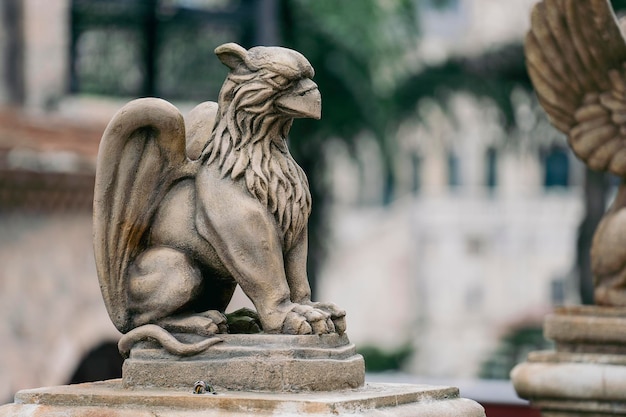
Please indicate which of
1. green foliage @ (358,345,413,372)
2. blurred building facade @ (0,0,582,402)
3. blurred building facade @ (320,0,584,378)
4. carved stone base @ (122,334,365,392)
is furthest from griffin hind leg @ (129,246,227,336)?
blurred building facade @ (320,0,584,378)

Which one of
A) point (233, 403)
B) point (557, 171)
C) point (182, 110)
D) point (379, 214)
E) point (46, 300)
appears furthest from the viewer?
point (379, 214)

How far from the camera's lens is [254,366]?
511 cm

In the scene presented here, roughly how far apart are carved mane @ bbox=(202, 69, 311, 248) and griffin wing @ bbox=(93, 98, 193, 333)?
0.15 meters

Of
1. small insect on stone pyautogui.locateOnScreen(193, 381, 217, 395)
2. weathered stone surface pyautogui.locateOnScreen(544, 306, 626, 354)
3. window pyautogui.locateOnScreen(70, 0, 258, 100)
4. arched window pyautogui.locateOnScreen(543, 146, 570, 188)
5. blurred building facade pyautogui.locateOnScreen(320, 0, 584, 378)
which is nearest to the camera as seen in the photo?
small insect on stone pyautogui.locateOnScreen(193, 381, 217, 395)

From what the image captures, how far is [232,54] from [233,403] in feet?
3.88

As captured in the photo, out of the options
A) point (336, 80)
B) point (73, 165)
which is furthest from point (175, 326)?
point (336, 80)

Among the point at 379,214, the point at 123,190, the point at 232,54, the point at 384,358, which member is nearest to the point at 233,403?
the point at 123,190

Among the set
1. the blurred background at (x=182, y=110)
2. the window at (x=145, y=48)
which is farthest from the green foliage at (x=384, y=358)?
the window at (x=145, y=48)

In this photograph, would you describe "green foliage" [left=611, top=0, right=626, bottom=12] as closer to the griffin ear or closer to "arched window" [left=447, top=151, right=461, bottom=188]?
the griffin ear

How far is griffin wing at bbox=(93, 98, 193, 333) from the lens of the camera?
539cm

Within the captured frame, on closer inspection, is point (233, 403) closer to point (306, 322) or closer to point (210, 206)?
point (306, 322)

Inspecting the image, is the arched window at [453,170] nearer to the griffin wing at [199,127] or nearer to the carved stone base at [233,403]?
the griffin wing at [199,127]

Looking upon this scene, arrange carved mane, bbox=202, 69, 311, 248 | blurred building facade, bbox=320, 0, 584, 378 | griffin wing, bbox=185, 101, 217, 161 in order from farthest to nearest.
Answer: blurred building facade, bbox=320, 0, 584, 378
griffin wing, bbox=185, 101, 217, 161
carved mane, bbox=202, 69, 311, 248

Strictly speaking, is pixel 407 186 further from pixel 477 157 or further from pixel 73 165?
pixel 73 165
